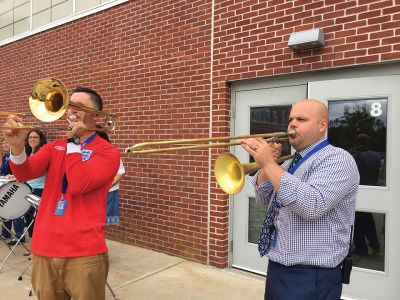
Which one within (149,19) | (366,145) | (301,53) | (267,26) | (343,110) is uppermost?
(149,19)

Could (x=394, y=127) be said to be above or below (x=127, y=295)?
above

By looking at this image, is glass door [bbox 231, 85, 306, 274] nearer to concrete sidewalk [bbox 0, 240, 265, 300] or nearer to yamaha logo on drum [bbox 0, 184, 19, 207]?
concrete sidewalk [bbox 0, 240, 265, 300]

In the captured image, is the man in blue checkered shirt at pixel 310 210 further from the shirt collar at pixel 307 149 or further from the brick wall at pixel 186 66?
the brick wall at pixel 186 66

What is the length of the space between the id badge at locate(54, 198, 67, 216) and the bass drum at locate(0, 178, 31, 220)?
8.95 feet

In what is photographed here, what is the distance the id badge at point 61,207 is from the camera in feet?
7.64

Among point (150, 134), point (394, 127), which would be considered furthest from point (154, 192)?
point (394, 127)

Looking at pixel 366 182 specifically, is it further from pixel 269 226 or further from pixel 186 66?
pixel 186 66

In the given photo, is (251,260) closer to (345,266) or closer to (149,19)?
(345,266)

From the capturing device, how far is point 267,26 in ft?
13.8

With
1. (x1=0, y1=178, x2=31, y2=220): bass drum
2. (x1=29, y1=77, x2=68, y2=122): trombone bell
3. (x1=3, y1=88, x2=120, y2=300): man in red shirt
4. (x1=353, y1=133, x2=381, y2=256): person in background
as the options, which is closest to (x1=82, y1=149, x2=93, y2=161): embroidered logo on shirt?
(x1=3, y1=88, x2=120, y2=300): man in red shirt

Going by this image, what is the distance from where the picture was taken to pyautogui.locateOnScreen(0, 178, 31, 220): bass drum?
4.68 meters

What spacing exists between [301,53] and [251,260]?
2.46 metres

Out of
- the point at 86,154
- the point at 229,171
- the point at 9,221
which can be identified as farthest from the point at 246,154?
the point at 9,221

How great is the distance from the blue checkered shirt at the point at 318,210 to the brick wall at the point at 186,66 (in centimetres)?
198
